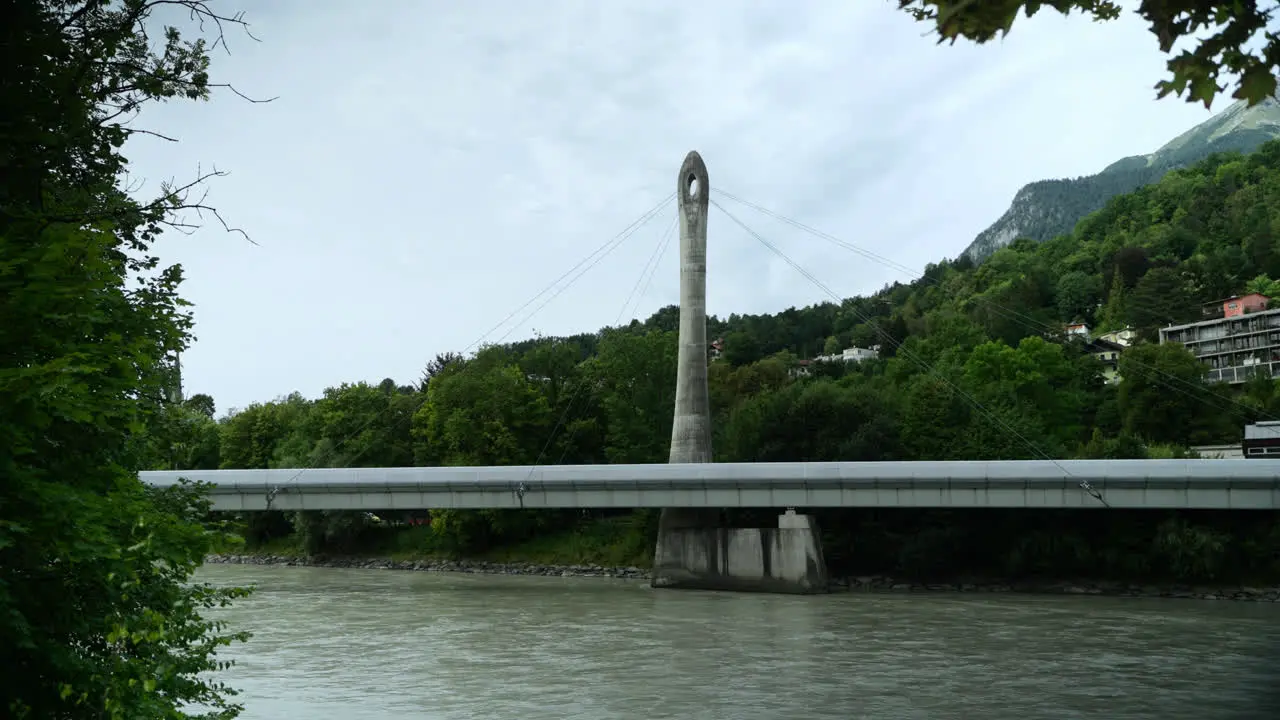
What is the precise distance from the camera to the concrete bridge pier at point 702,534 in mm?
41938

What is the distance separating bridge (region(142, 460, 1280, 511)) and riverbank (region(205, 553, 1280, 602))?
3.13 m

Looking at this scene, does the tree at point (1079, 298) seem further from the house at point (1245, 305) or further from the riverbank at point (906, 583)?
the riverbank at point (906, 583)

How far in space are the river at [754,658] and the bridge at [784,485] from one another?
3.45 meters

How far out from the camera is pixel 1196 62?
425cm

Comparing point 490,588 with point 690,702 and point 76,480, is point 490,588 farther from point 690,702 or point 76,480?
point 76,480

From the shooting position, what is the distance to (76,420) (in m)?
6.34

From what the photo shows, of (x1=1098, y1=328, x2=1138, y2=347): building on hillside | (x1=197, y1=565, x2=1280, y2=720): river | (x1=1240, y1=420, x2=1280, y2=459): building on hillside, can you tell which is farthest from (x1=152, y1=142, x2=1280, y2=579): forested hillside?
(x1=1098, y1=328, x2=1138, y2=347): building on hillside

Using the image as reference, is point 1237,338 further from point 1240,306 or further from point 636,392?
point 636,392

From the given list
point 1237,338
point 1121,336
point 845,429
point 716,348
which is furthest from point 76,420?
point 716,348

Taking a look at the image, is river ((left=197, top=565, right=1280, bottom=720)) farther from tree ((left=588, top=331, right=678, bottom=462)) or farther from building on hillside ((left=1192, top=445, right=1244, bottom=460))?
tree ((left=588, top=331, right=678, bottom=462))

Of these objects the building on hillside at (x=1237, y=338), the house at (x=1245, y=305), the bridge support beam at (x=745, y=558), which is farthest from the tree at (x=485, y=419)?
the house at (x=1245, y=305)

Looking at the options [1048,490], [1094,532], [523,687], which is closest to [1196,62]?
[523,687]

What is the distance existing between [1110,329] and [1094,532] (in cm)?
7825

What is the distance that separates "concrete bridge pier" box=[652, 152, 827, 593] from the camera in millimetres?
41938
